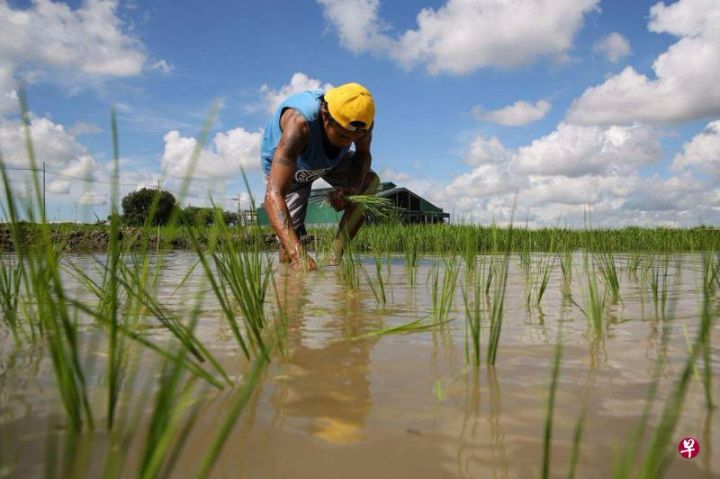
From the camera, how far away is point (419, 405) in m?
0.92

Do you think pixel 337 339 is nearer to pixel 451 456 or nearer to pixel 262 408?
pixel 262 408

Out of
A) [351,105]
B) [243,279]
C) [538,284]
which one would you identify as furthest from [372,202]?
[243,279]

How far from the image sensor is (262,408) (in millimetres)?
887

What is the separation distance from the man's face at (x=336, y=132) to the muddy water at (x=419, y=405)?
2365 mm

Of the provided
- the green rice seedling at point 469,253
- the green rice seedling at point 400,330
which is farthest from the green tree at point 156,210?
the green rice seedling at point 469,253

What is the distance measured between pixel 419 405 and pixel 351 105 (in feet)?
8.97

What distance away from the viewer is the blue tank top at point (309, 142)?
3.71 metres

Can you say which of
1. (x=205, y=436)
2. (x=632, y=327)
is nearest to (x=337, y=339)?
(x=205, y=436)

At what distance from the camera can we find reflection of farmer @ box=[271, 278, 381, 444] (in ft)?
2.77

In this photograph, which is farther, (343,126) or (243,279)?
(343,126)

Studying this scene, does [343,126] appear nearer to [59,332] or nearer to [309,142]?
[309,142]

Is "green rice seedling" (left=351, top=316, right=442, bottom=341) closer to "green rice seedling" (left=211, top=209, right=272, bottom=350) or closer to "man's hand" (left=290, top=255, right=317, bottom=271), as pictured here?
"green rice seedling" (left=211, top=209, right=272, bottom=350)

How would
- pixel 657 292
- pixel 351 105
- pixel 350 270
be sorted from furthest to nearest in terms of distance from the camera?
pixel 351 105 < pixel 350 270 < pixel 657 292

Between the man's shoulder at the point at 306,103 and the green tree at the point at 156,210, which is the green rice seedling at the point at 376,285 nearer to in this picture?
the green tree at the point at 156,210
